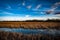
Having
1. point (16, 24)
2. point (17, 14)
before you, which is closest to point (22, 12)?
point (17, 14)

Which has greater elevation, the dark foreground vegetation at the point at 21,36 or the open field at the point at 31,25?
the open field at the point at 31,25

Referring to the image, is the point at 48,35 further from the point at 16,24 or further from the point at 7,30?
the point at 7,30

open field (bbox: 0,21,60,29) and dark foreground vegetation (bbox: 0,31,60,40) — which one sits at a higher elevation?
open field (bbox: 0,21,60,29)

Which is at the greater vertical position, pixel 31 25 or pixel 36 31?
pixel 31 25

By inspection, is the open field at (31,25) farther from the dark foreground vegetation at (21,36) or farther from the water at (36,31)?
the dark foreground vegetation at (21,36)

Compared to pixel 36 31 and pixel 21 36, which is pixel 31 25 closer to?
pixel 36 31

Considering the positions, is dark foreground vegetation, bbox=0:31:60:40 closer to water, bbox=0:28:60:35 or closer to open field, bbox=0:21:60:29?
water, bbox=0:28:60:35

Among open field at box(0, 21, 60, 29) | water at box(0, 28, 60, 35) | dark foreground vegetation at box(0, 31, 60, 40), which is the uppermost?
open field at box(0, 21, 60, 29)

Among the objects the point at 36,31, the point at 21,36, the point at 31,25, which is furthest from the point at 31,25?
the point at 21,36

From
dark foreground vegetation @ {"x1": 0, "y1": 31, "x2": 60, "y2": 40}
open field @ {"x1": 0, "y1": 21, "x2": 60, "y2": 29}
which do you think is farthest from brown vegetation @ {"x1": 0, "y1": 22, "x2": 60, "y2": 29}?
dark foreground vegetation @ {"x1": 0, "y1": 31, "x2": 60, "y2": 40}

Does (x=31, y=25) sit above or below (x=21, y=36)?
above


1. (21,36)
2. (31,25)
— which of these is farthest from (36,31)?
(21,36)

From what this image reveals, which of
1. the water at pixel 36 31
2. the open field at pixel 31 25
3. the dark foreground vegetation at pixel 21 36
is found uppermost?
the open field at pixel 31 25

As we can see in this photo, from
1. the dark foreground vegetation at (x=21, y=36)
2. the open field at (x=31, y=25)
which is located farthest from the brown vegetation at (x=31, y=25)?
the dark foreground vegetation at (x=21, y=36)
